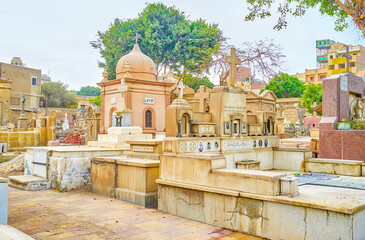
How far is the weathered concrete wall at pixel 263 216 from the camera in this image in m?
4.04

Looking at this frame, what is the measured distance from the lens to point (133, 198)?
278 inches

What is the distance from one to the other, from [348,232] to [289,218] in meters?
0.79

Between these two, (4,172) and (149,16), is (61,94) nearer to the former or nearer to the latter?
(149,16)

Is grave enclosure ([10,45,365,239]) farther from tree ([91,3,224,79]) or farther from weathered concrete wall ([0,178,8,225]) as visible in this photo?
tree ([91,3,224,79])

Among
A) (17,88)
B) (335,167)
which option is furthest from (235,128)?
(17,88)

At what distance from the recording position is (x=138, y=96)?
20406mm

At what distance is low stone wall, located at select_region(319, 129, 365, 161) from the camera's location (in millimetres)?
9320

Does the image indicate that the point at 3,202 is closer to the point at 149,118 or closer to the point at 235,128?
the point at 235,128

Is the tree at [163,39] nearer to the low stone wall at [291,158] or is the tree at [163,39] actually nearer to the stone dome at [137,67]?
the stone dome at [137,67]

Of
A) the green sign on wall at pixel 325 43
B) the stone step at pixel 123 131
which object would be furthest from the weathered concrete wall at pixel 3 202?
the green sign on wall at pixel 325 43

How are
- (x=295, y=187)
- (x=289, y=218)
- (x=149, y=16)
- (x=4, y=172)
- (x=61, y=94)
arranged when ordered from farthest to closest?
1. (x=61, y=94)
2. (x=149, y=16)
3. (x=4, y=172)
4. (x=295, y=187)
5. (x=289, y=218)

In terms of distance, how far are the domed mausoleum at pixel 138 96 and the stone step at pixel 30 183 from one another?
35.8ft

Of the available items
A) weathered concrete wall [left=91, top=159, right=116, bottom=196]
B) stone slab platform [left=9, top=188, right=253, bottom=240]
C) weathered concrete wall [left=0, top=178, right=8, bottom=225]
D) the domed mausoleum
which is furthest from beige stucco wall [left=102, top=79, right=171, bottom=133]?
weathered concrete wall [left=0, top=178, right=8, bottom=225]

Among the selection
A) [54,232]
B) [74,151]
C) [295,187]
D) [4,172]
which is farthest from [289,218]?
[4,172]
